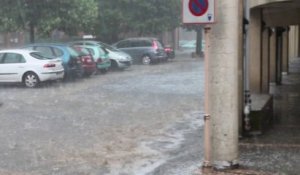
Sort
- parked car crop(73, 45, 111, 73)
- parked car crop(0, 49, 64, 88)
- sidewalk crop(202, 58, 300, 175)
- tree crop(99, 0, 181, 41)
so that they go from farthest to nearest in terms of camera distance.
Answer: tree crop(99, 0, 181, 41) < parked car crop(73, 45, 111, 73) < parked car crop(0, 49, 64, 88) < sidewalk crop(202, 58, 300, 175)

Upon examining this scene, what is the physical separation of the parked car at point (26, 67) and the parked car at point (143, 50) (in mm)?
15560

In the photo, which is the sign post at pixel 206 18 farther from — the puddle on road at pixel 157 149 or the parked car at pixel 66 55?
the parked car at pixel 66 55

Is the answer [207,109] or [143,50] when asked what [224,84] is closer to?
[207,109]

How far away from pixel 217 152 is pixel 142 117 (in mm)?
6100

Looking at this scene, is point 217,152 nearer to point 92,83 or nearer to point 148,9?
point 92,83

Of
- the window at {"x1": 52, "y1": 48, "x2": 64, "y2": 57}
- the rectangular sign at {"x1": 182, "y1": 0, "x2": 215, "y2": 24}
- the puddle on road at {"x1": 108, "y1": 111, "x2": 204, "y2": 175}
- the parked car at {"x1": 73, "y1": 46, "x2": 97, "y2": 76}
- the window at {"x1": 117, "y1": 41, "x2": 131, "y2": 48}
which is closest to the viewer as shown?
the rectangular sign at {"x1": 182, "y1": 0, "x2": 215, "y2": 24}

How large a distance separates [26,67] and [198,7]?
46.7 feet

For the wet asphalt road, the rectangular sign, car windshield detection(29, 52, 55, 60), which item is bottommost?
the wet asphalt road

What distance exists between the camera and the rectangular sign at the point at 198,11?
8266mm

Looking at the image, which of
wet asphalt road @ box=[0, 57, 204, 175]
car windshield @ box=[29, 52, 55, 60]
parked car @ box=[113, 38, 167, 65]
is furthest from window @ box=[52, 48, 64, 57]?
parked car @ box=[113, 38, 167, 65]

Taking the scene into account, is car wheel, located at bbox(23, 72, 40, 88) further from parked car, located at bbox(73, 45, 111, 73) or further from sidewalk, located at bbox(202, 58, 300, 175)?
sidewalk, located at bbox(202, 58, 300, 175)

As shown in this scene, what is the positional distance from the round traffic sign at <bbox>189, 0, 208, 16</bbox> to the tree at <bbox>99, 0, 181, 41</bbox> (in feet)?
103

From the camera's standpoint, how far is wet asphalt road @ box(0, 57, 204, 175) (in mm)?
9172

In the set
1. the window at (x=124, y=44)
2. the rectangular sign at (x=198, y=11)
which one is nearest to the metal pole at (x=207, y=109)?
the rectangular sign at (x=198, y=11)
